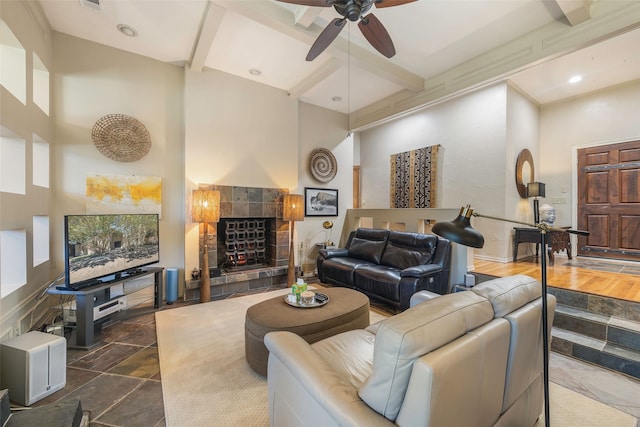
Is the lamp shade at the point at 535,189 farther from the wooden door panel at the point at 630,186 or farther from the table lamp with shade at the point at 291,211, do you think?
the table lamp with shade at the point at 291,211

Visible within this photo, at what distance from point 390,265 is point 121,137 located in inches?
160

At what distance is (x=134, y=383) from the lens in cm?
205

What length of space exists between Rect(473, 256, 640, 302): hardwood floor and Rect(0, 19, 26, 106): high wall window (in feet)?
18.4

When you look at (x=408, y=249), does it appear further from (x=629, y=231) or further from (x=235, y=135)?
(x=629, y=231)

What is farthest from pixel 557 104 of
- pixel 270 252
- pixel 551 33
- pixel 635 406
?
pixel 270 252

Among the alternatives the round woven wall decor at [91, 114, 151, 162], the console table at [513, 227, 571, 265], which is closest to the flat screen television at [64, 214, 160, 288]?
the round woven wall decor at [91, 114, 151, 162]

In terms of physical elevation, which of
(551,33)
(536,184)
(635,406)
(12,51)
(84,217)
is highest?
(551,33)

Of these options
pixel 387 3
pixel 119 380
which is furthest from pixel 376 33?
pixel 119 380

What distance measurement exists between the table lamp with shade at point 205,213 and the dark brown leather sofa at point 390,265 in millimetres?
1757

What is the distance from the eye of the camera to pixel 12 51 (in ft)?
8.25

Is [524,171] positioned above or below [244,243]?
above

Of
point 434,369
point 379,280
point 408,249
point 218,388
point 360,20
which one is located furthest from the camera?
point 408,249

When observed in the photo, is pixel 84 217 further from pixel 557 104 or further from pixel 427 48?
pixel 557 104

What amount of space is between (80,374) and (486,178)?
18.7 feet
